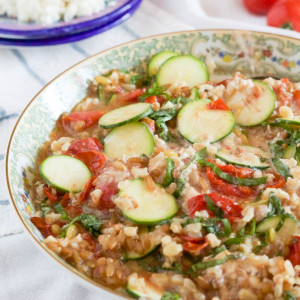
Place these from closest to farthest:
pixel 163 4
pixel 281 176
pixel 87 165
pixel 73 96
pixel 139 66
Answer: pixel 281 176 → pixel 87 165 → pixel 73 96 → pixel 139 66 → pixel 163 4

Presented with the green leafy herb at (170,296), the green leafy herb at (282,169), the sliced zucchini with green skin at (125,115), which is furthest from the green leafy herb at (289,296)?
the sliced zucchini with green skin at (125,115)

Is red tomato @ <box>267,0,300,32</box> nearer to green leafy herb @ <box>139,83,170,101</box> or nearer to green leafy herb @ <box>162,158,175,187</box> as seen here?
green leafy herb @ <box>139,83,170,101</box>

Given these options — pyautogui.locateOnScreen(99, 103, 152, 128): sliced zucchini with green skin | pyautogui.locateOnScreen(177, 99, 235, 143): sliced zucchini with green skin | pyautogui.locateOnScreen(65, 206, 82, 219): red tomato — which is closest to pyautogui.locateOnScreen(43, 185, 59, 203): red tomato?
pyautogui.locateOnScreen(65, 206, 82, 219): red tomato

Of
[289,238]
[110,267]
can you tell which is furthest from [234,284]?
[110,267]

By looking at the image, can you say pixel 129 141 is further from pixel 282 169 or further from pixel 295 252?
pixel 295 252

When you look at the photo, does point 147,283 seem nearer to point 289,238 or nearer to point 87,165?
point 289,238

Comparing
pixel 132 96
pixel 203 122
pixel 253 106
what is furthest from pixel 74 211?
pixel 253 106
